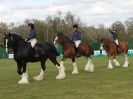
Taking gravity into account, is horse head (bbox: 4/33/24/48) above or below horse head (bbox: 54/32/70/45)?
above

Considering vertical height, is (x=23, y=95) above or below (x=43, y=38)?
above

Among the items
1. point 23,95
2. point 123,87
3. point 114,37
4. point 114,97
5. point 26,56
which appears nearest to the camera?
point 114,97

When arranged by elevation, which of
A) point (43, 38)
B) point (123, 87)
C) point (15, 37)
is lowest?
point (43, 38)

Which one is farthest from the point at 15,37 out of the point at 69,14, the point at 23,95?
the point at 69,14

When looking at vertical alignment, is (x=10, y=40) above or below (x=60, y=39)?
above

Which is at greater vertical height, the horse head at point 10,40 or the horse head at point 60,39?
the horse head at point 10,40

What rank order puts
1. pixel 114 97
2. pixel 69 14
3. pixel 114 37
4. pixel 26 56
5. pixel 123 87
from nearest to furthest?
pixel 114 97, pixel 123 87, pixel 26 56, pixel 114 37, pixel 69 14

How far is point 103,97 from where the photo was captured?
1388cm

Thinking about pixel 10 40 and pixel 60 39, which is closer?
pixel 10 40

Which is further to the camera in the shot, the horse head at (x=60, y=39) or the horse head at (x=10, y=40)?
the horse head at (x=60, y=39)

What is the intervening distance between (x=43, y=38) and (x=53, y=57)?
78.6 m

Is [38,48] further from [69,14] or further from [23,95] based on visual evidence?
[69,14]

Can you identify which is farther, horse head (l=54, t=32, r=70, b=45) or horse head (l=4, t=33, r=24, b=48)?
horse head (l=54, t=32, r=70, b=45)

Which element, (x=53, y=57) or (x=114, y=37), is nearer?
(x=53, y=57)
